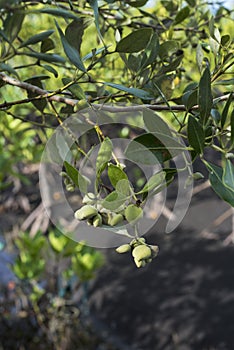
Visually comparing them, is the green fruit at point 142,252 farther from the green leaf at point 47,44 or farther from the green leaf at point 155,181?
the green leaf at point 47,44

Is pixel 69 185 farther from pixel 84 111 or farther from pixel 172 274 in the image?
pixel 172 274

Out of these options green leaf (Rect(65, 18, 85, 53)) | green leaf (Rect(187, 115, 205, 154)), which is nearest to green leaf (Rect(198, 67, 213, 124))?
green leaf (Rect(187, 115, 205, 154))

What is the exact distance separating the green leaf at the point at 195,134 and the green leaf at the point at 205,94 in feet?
0.04

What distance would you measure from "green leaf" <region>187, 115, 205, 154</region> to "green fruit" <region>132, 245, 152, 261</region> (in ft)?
0.23

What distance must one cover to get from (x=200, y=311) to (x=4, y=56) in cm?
183

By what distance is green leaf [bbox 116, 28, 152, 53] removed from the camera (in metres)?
0.40

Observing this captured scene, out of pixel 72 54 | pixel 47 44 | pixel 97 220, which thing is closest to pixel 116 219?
pixel 97 220

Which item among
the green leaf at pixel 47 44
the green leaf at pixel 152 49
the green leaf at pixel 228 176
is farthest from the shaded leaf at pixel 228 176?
the green leaf at pixel 47 44

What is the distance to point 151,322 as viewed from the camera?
7.06ft

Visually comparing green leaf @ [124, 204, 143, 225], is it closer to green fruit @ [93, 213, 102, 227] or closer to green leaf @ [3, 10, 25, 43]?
green fruit @ [93, 213, 102, 227]

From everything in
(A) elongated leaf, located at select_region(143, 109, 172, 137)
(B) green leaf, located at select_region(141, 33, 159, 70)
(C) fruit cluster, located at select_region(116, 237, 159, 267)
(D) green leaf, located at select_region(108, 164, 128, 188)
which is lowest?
(C) fruit cluster, located at select_region(116, 237, 159, 267)

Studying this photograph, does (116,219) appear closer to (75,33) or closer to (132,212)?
(132,212)

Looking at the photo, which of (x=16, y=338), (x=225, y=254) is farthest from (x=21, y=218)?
(x=225, y=254)

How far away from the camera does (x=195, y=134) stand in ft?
1.09
